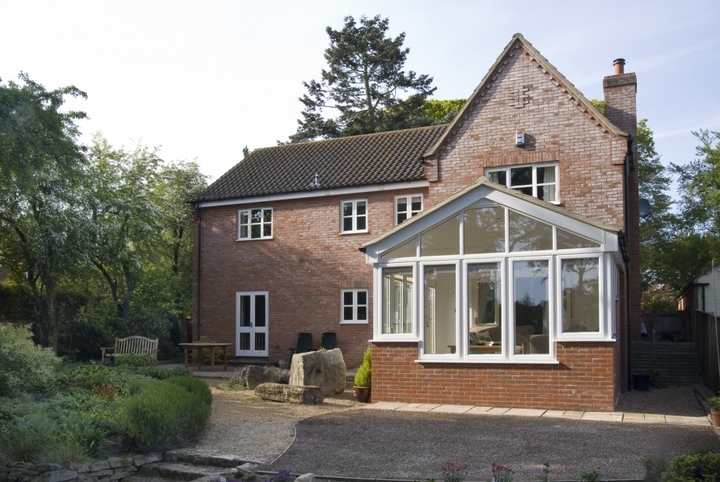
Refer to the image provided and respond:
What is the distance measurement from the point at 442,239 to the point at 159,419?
6.76 meters

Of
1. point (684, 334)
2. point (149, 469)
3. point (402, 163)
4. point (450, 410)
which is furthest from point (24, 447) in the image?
point (684, 334)

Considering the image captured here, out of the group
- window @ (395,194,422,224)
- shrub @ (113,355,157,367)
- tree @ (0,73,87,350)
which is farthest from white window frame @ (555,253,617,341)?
tree @ (0,73,87,350)

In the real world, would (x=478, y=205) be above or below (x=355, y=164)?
below

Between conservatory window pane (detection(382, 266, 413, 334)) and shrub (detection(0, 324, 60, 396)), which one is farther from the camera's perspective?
conservatory window pane (detection(382, 266, 413, 334))

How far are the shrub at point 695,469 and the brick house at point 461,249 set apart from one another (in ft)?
22.3

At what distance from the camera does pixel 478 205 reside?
14.0m

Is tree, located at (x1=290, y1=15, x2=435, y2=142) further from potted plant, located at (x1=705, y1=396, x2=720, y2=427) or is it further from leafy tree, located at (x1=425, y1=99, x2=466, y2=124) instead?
potted plant, located at (x1=705, y1=396, x2=720, y2=427)

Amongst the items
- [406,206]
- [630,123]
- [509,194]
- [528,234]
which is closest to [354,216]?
[406,206]

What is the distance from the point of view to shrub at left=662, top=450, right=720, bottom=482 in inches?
235

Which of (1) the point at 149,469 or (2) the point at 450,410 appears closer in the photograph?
(1) the point at 149,469

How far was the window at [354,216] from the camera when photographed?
23.1 meters

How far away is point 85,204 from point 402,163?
11.0m

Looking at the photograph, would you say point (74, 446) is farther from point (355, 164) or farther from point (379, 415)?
point (355, 164)

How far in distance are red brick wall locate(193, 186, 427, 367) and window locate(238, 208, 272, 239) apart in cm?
25
